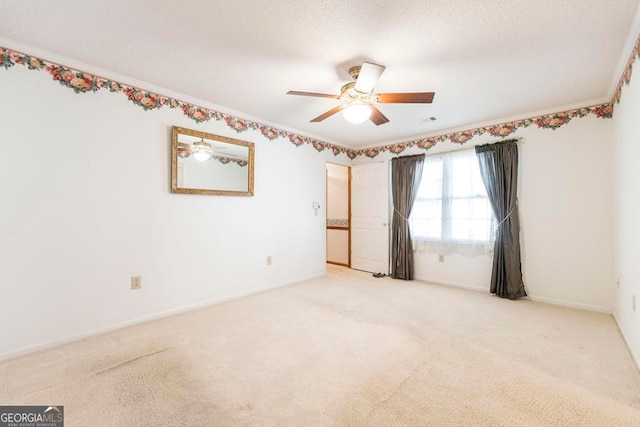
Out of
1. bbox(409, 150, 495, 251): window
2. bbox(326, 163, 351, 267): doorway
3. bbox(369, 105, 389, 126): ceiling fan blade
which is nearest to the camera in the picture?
bbox(369, 105, 389, 126): ceiling fan blade

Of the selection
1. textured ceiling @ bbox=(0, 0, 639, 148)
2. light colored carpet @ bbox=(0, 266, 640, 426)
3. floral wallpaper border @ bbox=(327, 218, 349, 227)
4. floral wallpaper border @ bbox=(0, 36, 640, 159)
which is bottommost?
light colored carpet @ bbox=(0, 266, 640, 426)

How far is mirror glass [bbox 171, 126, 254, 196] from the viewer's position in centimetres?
305

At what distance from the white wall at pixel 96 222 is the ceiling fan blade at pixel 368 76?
1.95 metres

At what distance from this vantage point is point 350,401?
1.63 metres

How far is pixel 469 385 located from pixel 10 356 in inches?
130

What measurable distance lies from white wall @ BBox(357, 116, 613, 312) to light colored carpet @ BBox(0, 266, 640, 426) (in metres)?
0.42

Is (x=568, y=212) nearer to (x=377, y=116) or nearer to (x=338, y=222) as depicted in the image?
(x=377, y=116)

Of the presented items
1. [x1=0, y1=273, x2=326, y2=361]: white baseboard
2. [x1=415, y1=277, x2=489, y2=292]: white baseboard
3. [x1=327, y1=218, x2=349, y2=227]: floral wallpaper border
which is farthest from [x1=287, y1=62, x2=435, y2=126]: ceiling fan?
[x1=327, y1=218, x2=349, y2=227]: floral wallpaper border

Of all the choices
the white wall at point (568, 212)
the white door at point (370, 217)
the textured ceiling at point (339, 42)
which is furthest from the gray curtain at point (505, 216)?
the white door at point (370, 217)

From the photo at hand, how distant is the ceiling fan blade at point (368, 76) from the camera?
2.02 m

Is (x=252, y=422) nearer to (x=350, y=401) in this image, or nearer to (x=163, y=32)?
(x=350, y=401)

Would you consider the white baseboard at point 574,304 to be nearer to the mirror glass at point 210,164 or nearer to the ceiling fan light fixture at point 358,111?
the ceiling fan light fixture at point 358,111

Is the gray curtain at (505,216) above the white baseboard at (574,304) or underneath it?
above

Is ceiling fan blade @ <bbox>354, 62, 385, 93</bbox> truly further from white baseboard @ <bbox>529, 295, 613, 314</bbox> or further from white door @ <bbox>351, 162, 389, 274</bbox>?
white baseboard @ <bbox>529, 295, 613, 314</bbox>
